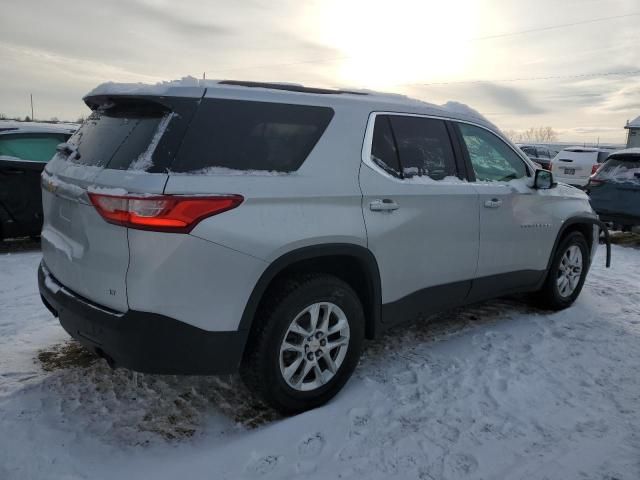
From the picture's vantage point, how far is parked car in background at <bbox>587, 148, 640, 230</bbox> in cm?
865

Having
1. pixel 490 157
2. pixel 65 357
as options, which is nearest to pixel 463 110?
pixel 490 157

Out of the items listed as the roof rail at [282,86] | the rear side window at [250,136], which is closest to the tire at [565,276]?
the roof rail at [282,86]

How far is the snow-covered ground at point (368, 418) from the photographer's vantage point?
2633 millimetres

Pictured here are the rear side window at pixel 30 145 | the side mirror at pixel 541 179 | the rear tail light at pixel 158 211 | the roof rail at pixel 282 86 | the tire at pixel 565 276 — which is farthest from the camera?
the rear side window at pixel 30 145

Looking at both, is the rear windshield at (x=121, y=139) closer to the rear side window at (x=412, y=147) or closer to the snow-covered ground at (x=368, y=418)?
the rear side window at (x=412, y=147)

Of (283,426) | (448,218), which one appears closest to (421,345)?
(448,218)

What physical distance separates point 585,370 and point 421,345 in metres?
1.17

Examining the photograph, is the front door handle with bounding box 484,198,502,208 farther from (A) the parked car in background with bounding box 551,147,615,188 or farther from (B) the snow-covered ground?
(A) the parked car in background with bounding box 551,147,615,188

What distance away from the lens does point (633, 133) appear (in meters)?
28.5

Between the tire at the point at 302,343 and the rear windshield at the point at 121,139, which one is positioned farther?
the tire at the point at 302,343

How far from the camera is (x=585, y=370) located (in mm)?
3779

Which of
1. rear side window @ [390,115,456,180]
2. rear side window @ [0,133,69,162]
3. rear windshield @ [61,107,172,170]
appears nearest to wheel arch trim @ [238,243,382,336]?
rear side window @ [390,115,456,180]

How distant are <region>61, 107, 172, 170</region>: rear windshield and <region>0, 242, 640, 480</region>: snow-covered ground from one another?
4.74 ft

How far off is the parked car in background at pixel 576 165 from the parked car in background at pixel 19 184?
14.0m
